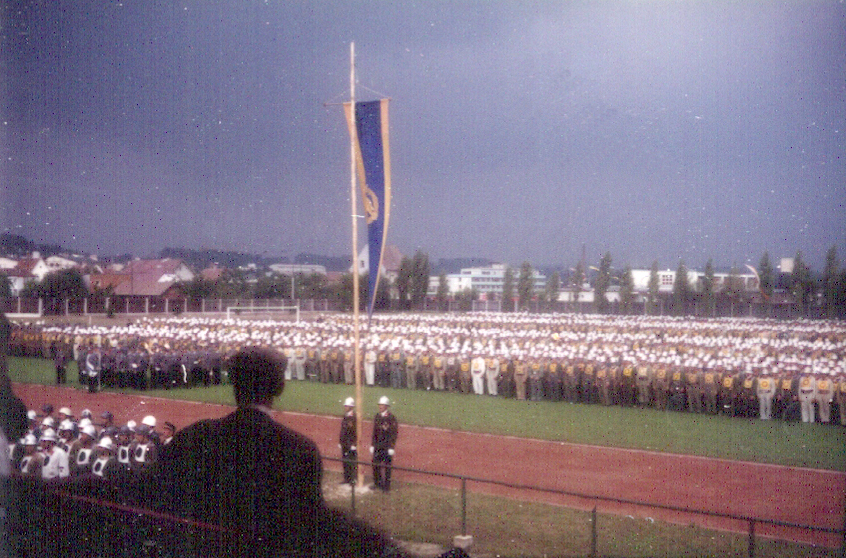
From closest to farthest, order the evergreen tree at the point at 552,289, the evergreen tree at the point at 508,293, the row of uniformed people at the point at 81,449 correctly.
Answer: the row of uniformed people at the point at 81,449, the evergreen tree at the point at 508,293, the evergreen tree at the point at 552,289

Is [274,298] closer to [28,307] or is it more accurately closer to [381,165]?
[28,307]

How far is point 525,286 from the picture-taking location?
53.8 m

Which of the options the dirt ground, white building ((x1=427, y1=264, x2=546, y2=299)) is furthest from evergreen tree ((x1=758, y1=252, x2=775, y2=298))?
the dirt ground

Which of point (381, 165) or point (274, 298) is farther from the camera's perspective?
point (274, 298)

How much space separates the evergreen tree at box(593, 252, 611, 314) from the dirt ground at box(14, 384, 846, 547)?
34909 mm

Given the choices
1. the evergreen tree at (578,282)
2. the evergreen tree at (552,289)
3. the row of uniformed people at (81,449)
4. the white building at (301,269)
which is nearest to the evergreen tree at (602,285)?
the evergreen tree at (578,282)

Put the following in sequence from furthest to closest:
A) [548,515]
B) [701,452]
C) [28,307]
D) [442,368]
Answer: [28,307], [442,368], [701,452], [548,515]

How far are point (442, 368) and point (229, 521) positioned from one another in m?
18.2

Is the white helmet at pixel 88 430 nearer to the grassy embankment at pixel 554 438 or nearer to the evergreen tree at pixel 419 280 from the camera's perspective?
the grassy embankment at pixel 554 438

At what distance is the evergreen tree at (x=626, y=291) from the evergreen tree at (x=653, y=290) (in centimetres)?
123

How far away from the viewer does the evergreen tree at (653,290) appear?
4497 centimetres

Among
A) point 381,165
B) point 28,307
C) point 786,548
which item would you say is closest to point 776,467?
point 786,548

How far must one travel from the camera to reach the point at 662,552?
7.85m

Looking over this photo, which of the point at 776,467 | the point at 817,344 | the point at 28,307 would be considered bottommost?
the point at 776,467
